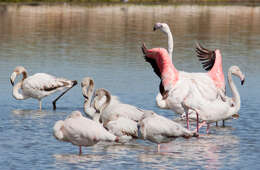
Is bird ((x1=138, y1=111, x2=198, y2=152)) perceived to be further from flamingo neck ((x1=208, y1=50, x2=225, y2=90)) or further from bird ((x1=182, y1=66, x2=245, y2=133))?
flamingo neck ((x1=208, y1=50, x2=225, y2=90))

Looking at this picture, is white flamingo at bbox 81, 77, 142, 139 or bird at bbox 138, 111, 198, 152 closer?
bird at bbox 138, 111, 198, 152

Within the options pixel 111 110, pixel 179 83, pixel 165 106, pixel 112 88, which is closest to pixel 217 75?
→ pixel 179 83

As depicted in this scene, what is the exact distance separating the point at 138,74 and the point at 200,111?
612cm

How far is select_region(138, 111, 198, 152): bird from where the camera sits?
9.45 meters

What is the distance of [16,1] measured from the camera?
186 feet

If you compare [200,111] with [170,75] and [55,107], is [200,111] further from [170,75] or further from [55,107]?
[55,107]

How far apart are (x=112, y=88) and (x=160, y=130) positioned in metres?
5.58

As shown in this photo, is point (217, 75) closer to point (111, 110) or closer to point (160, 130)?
point (111, 110)

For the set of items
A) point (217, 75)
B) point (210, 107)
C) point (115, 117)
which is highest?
point (217, 75)

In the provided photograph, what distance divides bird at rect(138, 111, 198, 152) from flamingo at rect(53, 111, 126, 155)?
24.0 inches

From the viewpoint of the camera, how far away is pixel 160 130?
31.0 feet

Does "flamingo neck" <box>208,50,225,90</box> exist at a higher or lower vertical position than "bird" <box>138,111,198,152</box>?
higher

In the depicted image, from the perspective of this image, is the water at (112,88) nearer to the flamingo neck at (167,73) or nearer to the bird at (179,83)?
the bird at (179,83)

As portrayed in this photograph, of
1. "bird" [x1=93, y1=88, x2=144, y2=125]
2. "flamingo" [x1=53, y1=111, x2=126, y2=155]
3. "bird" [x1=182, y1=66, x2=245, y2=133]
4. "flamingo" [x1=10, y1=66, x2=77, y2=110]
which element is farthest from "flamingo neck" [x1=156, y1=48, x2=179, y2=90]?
"flamingo" [x1=10, y1=66, x2=77, y2=110]
